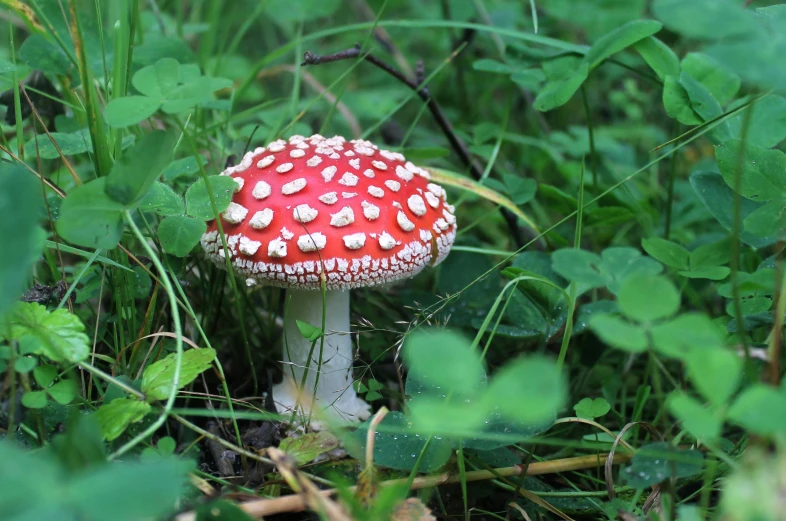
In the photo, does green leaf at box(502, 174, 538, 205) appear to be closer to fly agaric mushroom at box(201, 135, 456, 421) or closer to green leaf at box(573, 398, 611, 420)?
fly agaric mushroom at box(201, 135, 456, 421)

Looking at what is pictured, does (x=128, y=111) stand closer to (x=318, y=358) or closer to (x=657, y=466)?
(x=318, y=358)

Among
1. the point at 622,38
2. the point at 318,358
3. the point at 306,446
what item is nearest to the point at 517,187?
the point at 622,38

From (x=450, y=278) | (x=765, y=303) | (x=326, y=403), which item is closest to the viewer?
(x=765, y=303)

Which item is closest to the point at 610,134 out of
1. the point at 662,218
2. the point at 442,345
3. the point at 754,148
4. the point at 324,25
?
the point at 662,218

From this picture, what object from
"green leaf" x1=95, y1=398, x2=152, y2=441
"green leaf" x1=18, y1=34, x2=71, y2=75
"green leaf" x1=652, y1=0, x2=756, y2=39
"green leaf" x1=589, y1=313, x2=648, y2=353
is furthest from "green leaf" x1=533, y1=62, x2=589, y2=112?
"green leaf" x1=18, y1=34, x2=71, y2=75

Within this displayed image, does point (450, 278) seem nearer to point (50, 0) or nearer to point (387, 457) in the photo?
point (387, 457)

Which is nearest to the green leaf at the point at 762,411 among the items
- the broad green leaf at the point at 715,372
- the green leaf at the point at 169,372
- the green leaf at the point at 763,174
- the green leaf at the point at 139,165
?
the broad green leaf at the point at 715,372
